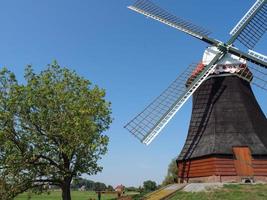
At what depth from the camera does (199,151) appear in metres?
30.7

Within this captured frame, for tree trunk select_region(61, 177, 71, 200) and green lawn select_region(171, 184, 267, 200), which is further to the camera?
tree trunk select_region(61, 177, 71, 200)

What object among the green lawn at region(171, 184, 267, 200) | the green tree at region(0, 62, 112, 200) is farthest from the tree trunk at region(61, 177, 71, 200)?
the green lawn at region(171, 184, 267, 200)

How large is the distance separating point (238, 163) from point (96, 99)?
1151 cm

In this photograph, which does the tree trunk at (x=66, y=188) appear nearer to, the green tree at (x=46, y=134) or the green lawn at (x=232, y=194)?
the green tree at (x=46, y=134)

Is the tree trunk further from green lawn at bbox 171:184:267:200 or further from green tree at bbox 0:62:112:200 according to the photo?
green lawn at bbox 171:184:267:200

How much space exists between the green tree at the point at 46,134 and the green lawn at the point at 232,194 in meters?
6.74

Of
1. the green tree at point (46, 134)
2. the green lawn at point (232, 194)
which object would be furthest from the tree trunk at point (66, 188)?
the green lawn at point (232, 194)

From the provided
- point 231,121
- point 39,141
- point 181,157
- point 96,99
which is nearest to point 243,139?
point 231,121

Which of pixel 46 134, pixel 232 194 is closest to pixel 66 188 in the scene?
pixel 46 134

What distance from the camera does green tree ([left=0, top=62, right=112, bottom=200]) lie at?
26703mm

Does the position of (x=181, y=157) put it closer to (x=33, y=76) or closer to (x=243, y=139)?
(x=243, y=139)

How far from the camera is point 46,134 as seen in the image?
89.9ft

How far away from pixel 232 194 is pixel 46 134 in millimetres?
12991

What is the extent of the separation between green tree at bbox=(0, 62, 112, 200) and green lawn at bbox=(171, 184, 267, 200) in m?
6.74
